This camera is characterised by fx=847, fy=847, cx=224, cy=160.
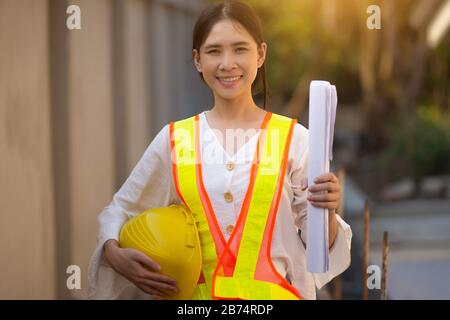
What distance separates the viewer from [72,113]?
10.6ft

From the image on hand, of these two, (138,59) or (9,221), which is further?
(138,59)

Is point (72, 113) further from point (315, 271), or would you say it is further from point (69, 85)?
point (315, 271)

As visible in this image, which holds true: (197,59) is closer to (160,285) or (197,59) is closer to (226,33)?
(226,33)

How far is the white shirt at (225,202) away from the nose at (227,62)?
169mm

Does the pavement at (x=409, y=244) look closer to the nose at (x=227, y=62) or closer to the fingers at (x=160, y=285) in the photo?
the fingers at (x=160, y=285)

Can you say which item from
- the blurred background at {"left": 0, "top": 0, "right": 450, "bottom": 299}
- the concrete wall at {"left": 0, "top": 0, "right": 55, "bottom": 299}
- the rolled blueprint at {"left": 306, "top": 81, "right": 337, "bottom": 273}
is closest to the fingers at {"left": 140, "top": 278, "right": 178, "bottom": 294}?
the rolled blueprint at {"left": 306, "top": 81, "right": 337, "bottom": 273}

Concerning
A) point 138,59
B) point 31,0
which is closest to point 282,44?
point 138,59

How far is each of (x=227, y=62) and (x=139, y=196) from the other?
0.44 metres

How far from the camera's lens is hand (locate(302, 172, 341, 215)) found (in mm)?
1921

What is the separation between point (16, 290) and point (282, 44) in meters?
16.5

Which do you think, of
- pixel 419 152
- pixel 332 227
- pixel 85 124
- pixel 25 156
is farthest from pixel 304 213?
pixel 419 152

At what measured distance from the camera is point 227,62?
6.72ft

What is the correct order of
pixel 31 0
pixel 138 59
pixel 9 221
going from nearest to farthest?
1. pixel 9 221
2. pixel 31 0
3. pixel 138 59

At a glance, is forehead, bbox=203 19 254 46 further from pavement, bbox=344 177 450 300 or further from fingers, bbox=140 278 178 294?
pavement, bbox=344 177 450 300
